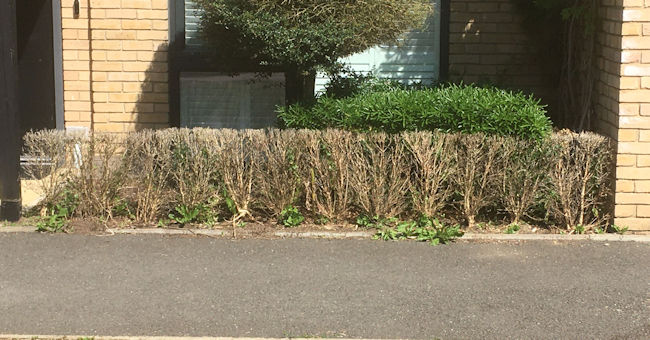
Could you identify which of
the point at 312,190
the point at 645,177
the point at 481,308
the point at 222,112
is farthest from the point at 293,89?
the point at 481,308

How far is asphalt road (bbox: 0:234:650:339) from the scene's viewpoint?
6.37 m

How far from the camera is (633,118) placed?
8.47 m

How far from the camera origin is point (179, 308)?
669 cm

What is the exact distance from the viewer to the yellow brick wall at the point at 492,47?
10.9m

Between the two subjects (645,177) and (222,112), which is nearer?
(645,177)

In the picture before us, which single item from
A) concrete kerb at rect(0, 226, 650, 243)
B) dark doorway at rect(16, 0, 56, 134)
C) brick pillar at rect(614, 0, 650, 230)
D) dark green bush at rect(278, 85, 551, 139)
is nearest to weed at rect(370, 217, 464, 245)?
concrete kerb at rect(0, 226, 650, 243)

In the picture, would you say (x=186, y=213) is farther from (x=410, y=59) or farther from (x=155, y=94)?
(x=410, y=59)

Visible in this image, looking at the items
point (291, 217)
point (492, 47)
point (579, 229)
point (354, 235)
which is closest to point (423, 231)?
point (354, 235)

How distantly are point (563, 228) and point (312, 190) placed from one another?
207 centimetres

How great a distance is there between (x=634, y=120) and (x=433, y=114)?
1.58 m

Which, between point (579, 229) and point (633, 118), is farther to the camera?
point (579, 229)

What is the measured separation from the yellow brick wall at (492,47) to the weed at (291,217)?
2.89 metres

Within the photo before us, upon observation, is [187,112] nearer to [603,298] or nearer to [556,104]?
[556,104]

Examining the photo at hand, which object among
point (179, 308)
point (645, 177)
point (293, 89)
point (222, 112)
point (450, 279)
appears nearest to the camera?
point (179, 308)
